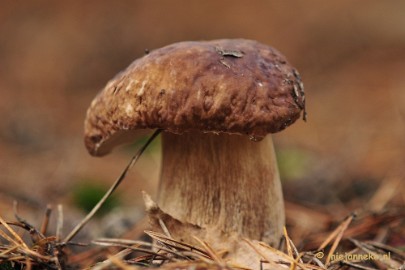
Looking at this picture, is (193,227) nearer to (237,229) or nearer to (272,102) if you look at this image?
(237,229)

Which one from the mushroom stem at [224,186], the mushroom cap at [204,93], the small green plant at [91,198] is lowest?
the small green plant at [91,198]

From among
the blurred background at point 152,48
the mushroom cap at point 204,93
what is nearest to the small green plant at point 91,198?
the blurred background at point 152,48

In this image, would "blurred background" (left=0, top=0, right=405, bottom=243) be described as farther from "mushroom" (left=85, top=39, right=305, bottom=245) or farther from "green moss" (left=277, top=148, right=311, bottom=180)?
"mushroom" (left=85, top=39, right=305, bottom=245)

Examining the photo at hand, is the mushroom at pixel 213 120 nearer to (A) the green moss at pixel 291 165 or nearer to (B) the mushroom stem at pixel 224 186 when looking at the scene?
(B) the mushroom stem at pixel 224 186

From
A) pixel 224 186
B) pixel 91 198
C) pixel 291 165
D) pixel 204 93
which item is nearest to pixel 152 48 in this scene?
pixel 291 165

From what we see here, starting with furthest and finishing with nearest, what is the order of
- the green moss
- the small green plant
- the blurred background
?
1. the blurred background
2. the green moss
3. the small green plant

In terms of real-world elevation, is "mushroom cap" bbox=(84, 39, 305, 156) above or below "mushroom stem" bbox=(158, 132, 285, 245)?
above

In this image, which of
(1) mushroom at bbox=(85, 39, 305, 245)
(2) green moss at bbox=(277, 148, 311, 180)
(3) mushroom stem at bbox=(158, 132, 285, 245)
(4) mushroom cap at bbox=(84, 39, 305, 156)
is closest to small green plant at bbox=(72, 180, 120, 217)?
(1) mushroom at bbox=(85, 39, 305, 245)
